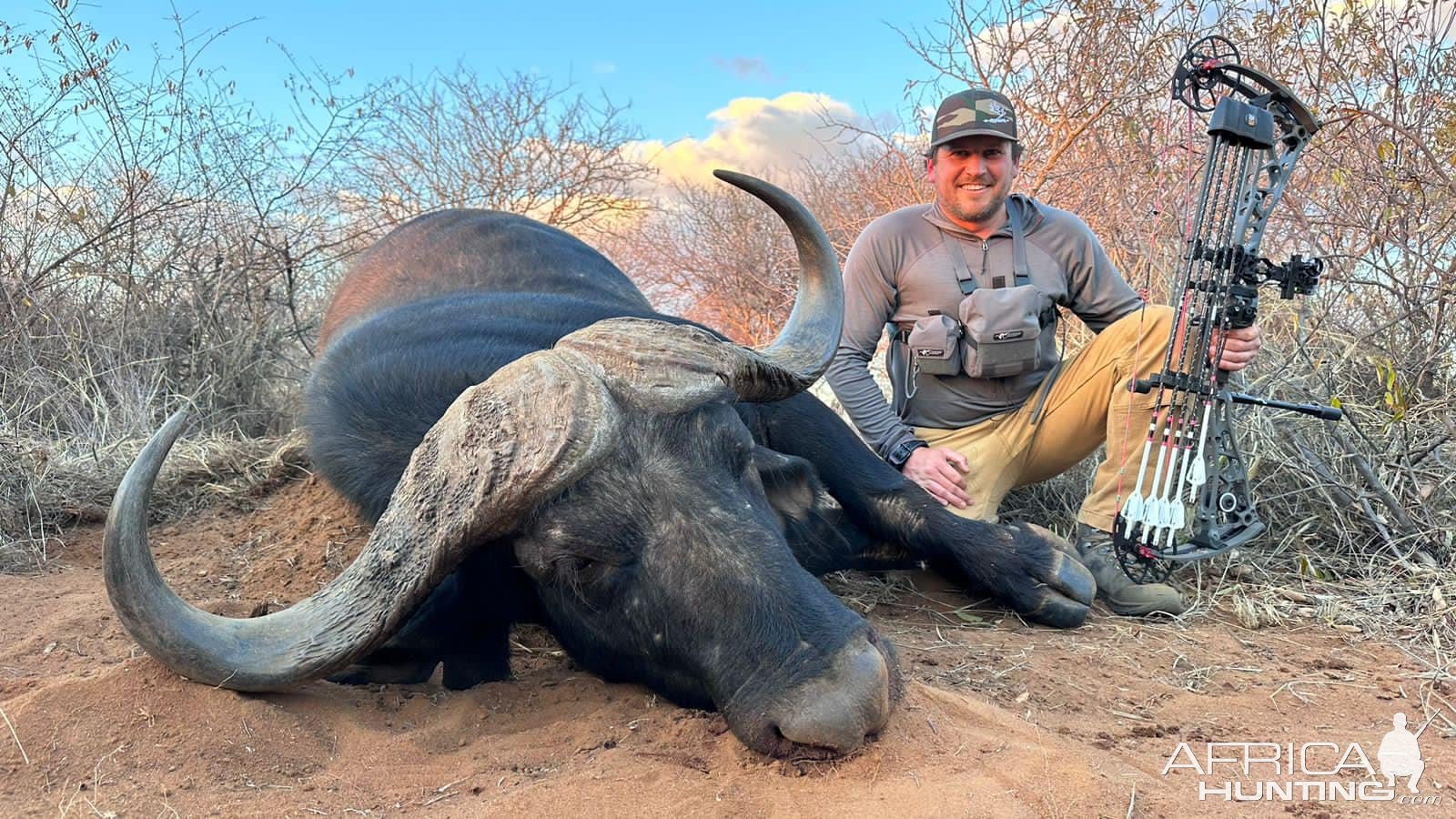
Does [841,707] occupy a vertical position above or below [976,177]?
below

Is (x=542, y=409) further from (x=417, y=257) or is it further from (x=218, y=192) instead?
(x=218, y=192)

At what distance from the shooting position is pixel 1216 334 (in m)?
3.50

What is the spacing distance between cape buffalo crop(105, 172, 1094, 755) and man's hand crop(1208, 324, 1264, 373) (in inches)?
53.8

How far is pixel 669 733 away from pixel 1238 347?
243 centimetres

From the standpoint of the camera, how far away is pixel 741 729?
88.7 inches

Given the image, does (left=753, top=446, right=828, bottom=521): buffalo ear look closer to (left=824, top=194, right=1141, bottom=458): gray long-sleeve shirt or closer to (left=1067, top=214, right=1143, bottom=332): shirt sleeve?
(left=824, top=194, right=1141, bottom=458): gray long-sleeve shirt

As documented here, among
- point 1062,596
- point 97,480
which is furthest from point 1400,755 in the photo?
point 97,480

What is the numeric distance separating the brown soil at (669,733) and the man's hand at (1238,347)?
0.94 m

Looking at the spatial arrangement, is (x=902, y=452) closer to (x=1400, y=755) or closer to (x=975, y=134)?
(x=975, y=134)

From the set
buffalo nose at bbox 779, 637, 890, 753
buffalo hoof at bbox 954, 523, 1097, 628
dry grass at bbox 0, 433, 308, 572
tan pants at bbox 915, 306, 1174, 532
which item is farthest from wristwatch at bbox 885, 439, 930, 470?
dry grass at bbox 0, 433, 308, 572

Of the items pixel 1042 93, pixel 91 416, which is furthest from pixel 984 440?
pixel 91 416

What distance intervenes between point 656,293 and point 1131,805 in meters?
14.7

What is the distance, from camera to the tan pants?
410 centimetres

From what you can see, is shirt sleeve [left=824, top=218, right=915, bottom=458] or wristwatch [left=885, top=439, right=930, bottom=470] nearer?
wristwatch [left=885, top=439, right=930, bottom=470]
